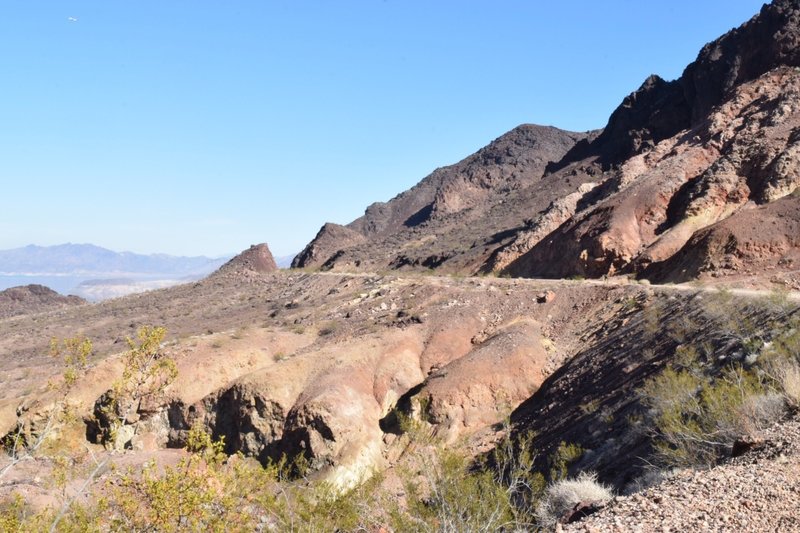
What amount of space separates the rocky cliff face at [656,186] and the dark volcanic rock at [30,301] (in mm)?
30917

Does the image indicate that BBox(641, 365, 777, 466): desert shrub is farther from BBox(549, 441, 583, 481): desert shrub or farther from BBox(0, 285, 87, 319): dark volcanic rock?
BBox(0, 285, 87, 319): dark volcanic rock

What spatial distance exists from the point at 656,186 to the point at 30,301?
73005 mm

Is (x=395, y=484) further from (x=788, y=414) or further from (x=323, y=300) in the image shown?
(x=323, y=300)

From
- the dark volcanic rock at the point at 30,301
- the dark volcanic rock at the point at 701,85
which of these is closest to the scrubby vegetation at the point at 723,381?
the dark volcanic rock at the point at 701,85

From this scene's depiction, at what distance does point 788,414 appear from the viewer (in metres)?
10.5

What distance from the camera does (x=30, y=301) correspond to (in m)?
73.0

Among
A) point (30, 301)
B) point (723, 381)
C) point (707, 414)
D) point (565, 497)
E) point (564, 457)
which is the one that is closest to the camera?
point (565, 497)

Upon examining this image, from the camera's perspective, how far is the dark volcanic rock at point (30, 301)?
68.1m

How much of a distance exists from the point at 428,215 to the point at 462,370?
6676cm

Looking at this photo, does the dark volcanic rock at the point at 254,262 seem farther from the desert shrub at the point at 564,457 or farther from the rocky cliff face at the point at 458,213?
the desert shrub at the point at 564,457

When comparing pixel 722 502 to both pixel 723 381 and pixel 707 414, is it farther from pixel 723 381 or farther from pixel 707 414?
pixel 723 381

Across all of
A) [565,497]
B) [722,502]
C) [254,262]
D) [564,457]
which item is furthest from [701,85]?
[722,502]

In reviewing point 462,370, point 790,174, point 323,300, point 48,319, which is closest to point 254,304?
point 323,300

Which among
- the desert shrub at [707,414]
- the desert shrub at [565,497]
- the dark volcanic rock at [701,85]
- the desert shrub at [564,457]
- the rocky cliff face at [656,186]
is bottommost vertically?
the desert shrub at [564,457]
